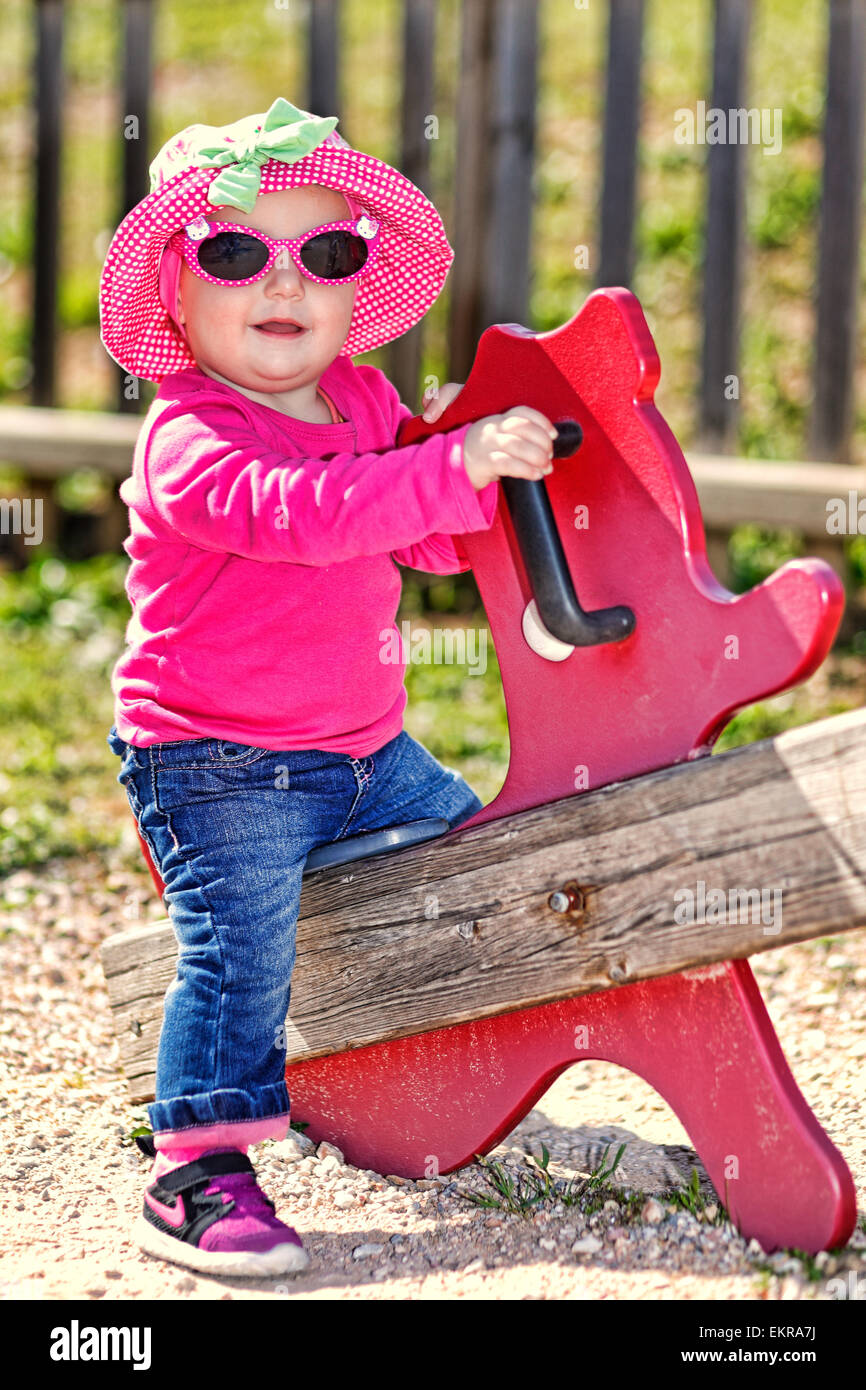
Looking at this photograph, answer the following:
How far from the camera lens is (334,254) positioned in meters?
2.30

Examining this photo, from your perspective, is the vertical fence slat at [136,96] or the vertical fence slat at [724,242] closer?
the vertical fence slat at [724,242]

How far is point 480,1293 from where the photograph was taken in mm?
2119

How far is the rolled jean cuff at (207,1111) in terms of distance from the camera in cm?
230

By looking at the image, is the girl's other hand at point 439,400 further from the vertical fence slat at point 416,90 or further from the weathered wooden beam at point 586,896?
the vertical fence slat at point 416,90

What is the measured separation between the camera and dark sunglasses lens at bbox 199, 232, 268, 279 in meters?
2.25

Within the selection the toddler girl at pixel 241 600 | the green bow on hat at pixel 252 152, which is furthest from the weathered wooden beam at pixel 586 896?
the green bow on hat at pixel 252 152

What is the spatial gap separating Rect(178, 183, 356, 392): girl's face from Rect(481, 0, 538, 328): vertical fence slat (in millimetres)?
3347

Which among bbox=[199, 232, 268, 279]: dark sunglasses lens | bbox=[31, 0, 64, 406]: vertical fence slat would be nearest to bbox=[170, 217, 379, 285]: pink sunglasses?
bbox=[199, 232, 268, 279]: dark sunglasses lens

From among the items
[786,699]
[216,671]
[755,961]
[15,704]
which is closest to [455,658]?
[786,699]

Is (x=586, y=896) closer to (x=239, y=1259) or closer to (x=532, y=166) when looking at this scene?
(x=239, y=1259)

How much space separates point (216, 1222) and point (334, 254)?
1409 millimetres

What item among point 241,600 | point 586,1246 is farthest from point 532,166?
point 586,1246

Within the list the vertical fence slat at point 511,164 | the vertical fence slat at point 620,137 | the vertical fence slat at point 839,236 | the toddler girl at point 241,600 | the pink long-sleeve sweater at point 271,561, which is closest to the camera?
the pink long-sleeve sweater at point 271,561

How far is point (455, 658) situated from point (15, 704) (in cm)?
150
